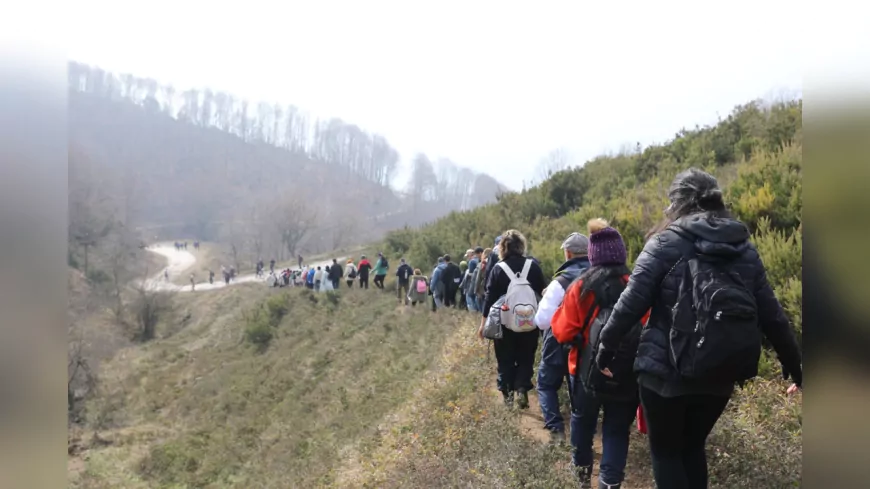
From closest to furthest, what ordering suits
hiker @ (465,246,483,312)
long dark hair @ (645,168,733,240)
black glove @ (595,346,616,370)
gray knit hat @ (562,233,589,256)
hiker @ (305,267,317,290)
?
1. long dark hair @ (645,168,733,240)
2. black glove @ (595,346,616,370)
3. gray knit hat @ (562,233,589,256)
4. hiker @ (465,246,483,312)
5. hiker @ (305,267,317,290)

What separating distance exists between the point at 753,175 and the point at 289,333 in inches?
715

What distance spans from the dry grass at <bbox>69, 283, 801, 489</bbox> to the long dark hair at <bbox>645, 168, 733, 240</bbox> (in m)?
1.97

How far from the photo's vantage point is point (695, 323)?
2285mm

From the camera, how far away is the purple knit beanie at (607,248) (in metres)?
3.57

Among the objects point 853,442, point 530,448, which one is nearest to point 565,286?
point 530,448

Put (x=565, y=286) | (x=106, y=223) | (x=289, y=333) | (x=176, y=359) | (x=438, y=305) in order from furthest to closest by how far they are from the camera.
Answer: (x=106, y=223), (x=176, y=359), (x=289, y=333), (x=438, y=305), (x=565, y=286)

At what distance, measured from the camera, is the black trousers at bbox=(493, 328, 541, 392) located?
18.2 feet

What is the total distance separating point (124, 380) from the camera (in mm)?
23250

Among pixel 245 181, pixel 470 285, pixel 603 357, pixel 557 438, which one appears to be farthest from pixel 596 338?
pixel 245 181

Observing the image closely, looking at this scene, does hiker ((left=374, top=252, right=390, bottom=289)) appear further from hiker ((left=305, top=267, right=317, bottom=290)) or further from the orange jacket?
the orange jacket

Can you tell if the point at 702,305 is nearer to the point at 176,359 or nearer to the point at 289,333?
the point at 289,333

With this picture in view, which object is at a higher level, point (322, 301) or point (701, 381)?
point (701, 381)

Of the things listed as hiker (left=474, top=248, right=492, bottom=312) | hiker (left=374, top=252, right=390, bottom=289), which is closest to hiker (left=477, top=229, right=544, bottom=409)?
hiker (left=474, top=248, right=492, bottom=312)

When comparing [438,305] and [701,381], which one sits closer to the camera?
[701,381]
